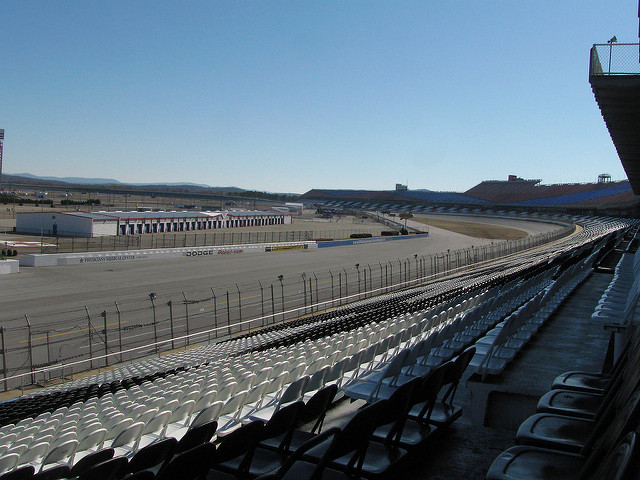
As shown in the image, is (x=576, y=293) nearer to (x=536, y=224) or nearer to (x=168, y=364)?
(x=168, y=364)

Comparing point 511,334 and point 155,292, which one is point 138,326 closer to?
point 155,292

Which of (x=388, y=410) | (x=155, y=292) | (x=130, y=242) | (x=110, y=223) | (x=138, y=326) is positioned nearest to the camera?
(x=388, y=410)

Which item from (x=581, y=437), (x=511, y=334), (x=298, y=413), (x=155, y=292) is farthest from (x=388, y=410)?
(x=155, y=292)

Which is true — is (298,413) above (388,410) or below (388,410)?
below

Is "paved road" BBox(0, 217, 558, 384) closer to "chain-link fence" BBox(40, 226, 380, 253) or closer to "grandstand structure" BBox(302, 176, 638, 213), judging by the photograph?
"chain-link fence" BBox(40, 226, 380, 253)

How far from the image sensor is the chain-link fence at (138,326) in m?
17.1

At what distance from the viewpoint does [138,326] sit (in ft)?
73.3

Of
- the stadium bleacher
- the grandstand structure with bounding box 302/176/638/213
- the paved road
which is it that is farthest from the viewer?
the grandstand structure with bounding box 302/176/638/213

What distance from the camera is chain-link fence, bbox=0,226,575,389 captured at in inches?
672

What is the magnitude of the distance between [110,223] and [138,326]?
4205cm

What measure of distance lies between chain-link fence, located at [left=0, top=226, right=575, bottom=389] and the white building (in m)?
31.7

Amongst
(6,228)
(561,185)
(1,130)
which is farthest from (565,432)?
(561,185)

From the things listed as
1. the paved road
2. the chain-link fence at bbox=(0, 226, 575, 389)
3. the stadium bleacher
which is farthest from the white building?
the stadium bleacher

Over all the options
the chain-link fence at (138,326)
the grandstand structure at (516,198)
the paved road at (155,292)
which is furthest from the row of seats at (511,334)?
the grandstand structure at (516,198)
